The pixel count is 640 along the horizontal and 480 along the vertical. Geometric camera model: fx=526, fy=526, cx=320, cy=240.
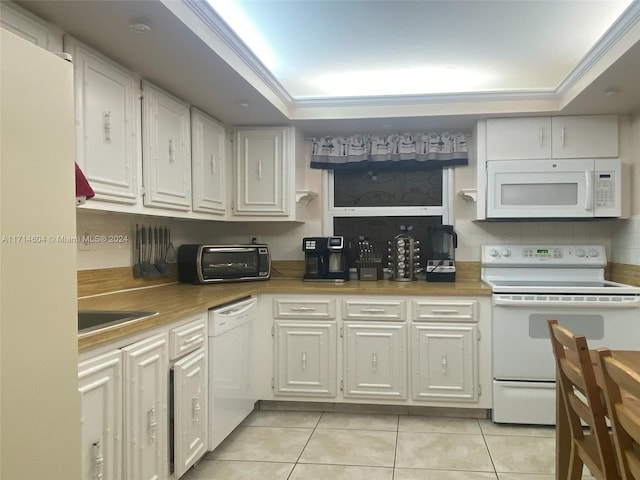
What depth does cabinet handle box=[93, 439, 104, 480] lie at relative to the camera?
5.66ft

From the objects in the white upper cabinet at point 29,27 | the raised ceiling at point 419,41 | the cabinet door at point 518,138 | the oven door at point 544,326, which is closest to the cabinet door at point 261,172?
the raised ceiling at point 419,41

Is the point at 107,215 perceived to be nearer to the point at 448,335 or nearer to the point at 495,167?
the point at 448,335

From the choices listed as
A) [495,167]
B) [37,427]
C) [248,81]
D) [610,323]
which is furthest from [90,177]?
[610,323]

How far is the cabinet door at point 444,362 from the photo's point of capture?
3.33m

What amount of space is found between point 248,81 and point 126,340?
1.55m

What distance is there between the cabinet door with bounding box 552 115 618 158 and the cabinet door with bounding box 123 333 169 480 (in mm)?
2826

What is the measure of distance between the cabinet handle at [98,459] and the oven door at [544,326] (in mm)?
2367

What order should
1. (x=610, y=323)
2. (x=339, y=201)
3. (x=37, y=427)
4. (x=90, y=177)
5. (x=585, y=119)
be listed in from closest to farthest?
(x=37, y=427)
(x=90, y=177)
(x=610, y=323)
(x=585, y=119)
(x=339, y=201)

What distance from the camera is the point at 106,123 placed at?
233 centimetres

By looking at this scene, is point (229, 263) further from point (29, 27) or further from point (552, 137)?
point (552, 137)

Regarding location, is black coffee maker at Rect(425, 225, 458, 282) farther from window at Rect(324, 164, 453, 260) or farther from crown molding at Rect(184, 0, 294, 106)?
crown molding at Rect(184, 0, 294, 106)

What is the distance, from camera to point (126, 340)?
192 cm

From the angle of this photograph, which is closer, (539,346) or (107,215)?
(107,215)

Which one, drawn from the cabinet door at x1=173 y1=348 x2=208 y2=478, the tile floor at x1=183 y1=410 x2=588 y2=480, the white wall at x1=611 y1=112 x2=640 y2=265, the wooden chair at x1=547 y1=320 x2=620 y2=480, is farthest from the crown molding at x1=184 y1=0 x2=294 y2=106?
the white wall at x1=611 y1=112 x2=640 y2=265
